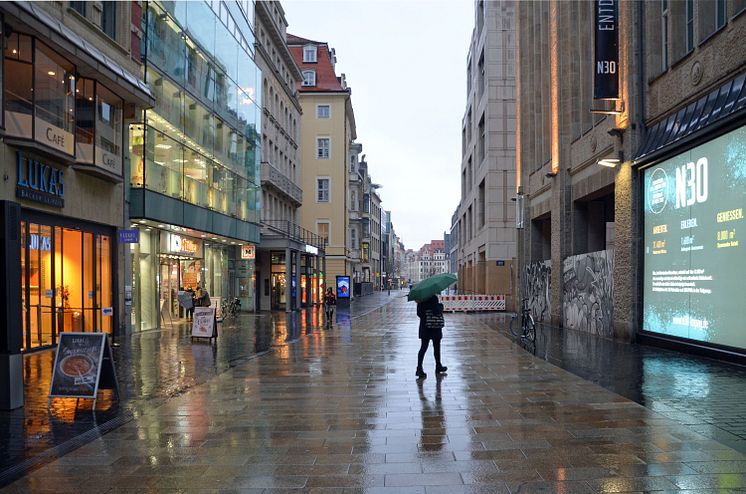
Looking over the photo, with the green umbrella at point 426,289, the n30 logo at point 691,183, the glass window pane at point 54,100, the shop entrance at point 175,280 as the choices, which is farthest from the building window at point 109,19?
the n30 logo at point 691,183

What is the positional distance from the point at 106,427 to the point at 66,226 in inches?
432

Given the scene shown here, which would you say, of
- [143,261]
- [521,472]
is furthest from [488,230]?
[521,472]

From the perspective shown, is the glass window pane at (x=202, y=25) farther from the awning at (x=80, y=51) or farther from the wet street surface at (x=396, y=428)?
the wet street surface at (x=396, y=428)

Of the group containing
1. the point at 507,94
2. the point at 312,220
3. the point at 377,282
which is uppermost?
the point at 507,94

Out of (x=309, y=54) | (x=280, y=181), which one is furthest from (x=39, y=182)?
(x=309, y=54)

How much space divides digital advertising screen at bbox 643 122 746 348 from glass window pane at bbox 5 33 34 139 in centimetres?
1466

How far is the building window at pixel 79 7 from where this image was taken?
57.0ft

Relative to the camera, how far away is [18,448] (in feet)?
22.5

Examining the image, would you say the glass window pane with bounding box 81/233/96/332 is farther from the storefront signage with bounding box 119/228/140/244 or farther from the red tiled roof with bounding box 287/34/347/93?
the red tiled roof with bounding box 287/34/347/93

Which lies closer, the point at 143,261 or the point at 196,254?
the point at 143,261

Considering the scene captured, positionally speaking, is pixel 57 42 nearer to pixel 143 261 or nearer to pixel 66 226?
pixel 66 226

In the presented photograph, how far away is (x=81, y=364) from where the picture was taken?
931 cm

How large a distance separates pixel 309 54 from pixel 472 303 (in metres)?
35.3

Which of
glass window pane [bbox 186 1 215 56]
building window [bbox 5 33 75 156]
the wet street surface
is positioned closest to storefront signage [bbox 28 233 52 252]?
building window [bbox 5 33 75 156]
